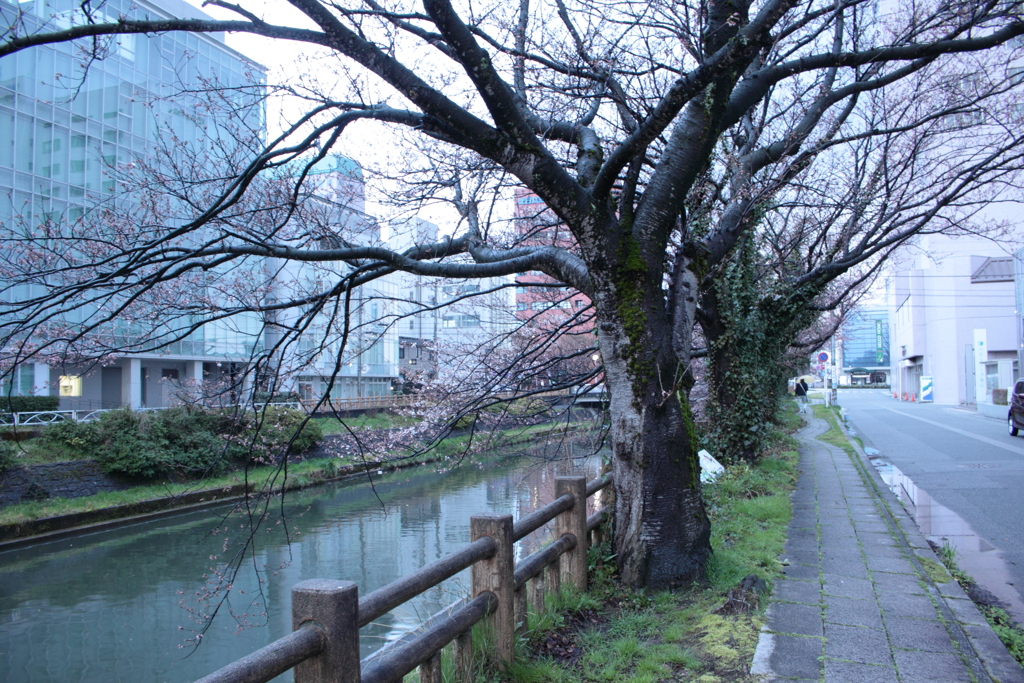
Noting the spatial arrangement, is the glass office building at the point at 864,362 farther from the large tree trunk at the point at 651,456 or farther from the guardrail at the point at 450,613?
the guardrail at the point at 450,613

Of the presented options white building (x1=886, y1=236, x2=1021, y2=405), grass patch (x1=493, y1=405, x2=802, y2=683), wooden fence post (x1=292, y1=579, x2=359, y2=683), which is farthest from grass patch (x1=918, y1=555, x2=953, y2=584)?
white building (x1=886, y1=236, x2=1021, y2=405)

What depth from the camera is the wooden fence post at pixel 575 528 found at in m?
5.30

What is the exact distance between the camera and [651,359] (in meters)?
5.14

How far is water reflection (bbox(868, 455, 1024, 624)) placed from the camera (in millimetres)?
5814

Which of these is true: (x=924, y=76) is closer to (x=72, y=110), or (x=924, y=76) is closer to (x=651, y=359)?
(x=651, y=359)

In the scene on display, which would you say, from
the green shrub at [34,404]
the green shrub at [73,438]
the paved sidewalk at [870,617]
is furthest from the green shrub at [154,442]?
the paved sidewalk at [870,617]

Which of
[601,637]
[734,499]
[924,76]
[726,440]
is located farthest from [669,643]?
[924,76]

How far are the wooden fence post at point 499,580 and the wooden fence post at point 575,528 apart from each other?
121 centimetres

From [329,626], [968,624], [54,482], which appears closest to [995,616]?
[968,624]

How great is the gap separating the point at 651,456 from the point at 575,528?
85 cm

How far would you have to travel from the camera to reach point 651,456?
202 inches

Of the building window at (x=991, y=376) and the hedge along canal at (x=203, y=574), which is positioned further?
the building window at (x=991, y=376)

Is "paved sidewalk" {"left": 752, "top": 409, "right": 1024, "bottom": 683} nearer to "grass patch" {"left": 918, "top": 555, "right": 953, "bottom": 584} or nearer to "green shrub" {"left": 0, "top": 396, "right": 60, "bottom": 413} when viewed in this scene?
"grass patch" {"left": 918, "top": 555, "right": 953, "bottom": 584}

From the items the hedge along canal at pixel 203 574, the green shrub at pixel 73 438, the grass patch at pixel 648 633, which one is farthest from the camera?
the green shrub at pixel 73 438
